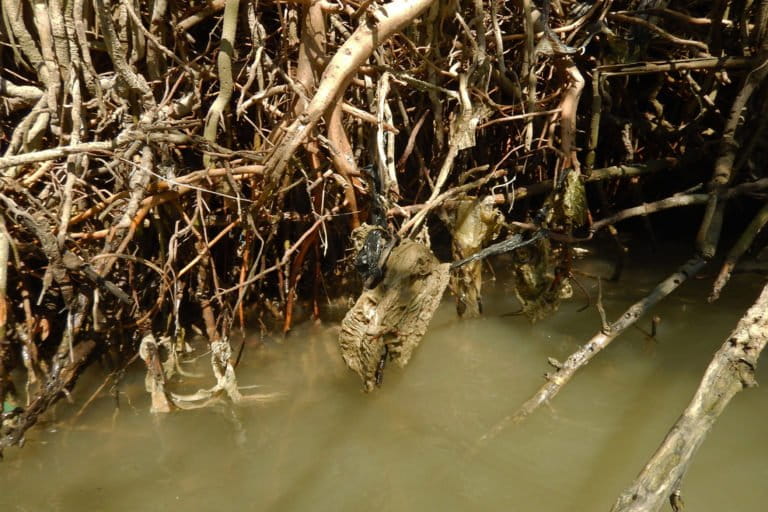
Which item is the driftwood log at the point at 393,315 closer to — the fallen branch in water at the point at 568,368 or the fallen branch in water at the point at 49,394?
the fallen branch in water at the point at 568,368

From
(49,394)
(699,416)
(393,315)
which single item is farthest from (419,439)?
(49,394)

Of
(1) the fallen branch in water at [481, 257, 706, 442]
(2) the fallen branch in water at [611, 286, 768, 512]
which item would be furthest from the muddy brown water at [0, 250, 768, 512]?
(2) the fallen branch in water at [611, 286, 768, 512]

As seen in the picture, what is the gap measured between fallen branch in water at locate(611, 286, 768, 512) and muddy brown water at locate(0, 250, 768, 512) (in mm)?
251

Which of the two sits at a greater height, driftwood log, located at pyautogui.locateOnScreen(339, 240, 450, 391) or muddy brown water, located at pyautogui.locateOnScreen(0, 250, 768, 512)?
driftwood log, located at pyautogui.locateOnScreen(339, 240, 450, 391)

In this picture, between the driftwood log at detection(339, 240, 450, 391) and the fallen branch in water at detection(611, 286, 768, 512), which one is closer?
the fallen branch in water at detection(611, 286, 768, 512)

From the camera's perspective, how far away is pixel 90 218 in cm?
175

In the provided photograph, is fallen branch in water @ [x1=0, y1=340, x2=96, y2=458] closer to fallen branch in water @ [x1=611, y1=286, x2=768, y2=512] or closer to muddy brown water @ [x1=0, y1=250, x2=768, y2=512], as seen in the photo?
muddy brown water @ [x1=0, y1=250, x2=768, y2=512]

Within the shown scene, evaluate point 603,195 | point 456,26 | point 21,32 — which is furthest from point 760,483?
point 21,32

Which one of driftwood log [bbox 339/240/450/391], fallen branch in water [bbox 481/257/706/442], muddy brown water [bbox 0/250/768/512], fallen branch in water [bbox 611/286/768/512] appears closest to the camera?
fallen branch in water [bbox 611/286/768/512]

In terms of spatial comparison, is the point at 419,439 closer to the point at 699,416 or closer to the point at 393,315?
the point at 393,315

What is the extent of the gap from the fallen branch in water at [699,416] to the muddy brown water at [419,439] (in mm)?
251

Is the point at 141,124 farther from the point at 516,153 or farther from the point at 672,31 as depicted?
the point at 672,31

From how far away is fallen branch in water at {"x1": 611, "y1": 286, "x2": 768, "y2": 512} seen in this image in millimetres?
1016

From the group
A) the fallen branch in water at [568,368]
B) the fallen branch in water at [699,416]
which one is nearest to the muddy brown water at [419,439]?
the fallen branch in water at [568,368]
